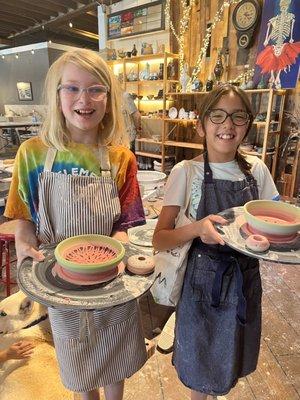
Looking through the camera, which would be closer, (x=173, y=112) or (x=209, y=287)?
(x=209, y=287)

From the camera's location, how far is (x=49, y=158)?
3.45 feet

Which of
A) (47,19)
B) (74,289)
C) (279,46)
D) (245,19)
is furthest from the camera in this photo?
(47,19)

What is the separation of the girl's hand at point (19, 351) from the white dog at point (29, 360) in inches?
1.6

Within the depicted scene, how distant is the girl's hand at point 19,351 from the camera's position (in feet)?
5.07

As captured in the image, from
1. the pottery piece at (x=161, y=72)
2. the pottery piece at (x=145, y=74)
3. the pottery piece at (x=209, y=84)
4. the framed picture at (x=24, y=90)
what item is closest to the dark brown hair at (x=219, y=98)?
the pottery piece at (x=209, y=84)

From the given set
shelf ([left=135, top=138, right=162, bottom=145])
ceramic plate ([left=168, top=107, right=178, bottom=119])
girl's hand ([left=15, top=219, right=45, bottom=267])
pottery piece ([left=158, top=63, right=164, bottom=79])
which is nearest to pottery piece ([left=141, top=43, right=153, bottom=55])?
pottery piece ([left=158, top=63, right=164, bottom=79])

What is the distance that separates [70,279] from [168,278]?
16.7 inches

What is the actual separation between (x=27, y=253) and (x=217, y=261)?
2.08ft

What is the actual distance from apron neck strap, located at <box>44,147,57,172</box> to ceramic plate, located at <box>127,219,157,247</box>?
0.87 m

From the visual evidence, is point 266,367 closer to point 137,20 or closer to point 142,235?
point 142,235

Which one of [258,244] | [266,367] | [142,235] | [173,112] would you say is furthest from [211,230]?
[173,112]

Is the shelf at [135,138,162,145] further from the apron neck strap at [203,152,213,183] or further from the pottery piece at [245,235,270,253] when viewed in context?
the pottery piece at [245,235,270,253]

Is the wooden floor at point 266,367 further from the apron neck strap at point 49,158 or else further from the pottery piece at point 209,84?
the pottery piece at point 209,84

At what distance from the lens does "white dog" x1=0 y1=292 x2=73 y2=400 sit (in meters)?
1.47
